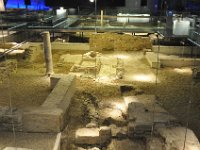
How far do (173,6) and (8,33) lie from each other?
17.3 metres

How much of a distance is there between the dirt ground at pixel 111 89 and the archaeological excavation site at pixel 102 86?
1.4 inches

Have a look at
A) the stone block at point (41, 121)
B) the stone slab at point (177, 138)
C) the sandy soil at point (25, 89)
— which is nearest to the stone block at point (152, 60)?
the sandy soil at point (25, 89)

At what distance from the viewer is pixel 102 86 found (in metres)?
12.1

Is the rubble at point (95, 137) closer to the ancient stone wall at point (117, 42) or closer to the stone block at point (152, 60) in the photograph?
the stone block at point (152, 60)

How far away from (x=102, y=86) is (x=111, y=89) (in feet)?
1.82

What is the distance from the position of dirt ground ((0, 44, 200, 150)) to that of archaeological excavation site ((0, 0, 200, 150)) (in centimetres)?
4

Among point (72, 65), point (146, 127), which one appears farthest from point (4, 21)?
point (146, 127)

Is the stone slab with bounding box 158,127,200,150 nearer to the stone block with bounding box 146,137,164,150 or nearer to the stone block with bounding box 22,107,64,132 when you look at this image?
the stone block with bounding box 146,137,164,150

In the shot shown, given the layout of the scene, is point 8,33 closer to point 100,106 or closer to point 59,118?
A: point 100,106

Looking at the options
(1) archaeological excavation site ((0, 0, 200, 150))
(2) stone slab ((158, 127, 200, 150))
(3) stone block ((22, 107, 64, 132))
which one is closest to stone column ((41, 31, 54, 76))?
(1) archaeological excavation site ((0, 0, 200, 150))

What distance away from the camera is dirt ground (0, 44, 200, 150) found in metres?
9.15

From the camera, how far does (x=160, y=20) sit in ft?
53.2

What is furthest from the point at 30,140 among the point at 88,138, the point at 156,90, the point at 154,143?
the point at 156,90

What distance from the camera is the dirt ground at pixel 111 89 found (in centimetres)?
915
